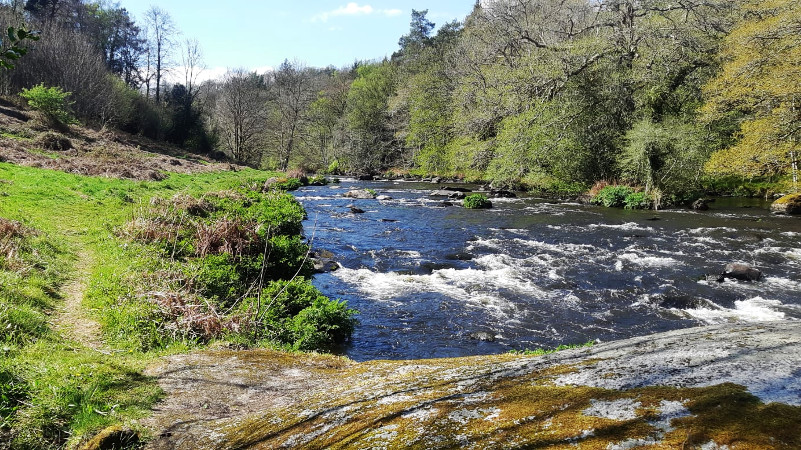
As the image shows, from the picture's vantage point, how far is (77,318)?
6.56 meters

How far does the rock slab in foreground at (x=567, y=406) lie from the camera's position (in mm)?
1745

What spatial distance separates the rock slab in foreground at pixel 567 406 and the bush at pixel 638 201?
2355 centimetres

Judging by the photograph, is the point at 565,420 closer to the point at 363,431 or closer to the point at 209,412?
the point at 363,431

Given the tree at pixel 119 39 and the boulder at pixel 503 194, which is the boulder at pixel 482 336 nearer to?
the boulder at pixel 503 194

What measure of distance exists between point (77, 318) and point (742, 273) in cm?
1518

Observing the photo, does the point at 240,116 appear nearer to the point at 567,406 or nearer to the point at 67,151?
the point at 67,151

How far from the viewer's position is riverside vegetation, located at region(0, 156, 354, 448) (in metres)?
3.94

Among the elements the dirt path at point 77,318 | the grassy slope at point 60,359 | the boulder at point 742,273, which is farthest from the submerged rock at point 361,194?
the dirt path at point 77,318

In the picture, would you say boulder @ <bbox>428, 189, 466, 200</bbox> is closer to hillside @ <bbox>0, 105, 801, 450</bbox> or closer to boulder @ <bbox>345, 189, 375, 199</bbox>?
boulder @ <bbox>345, 189, 375, 199</bbox>

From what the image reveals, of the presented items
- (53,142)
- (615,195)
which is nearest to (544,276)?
(615,195)

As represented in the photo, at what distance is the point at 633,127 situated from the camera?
91.7ft

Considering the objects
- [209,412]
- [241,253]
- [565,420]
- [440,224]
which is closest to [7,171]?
[241,253]

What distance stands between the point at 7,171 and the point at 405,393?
2111 cm

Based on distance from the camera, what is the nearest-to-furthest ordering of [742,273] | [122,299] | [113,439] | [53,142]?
[113,439], [122,299], [742,273], [53,142]
